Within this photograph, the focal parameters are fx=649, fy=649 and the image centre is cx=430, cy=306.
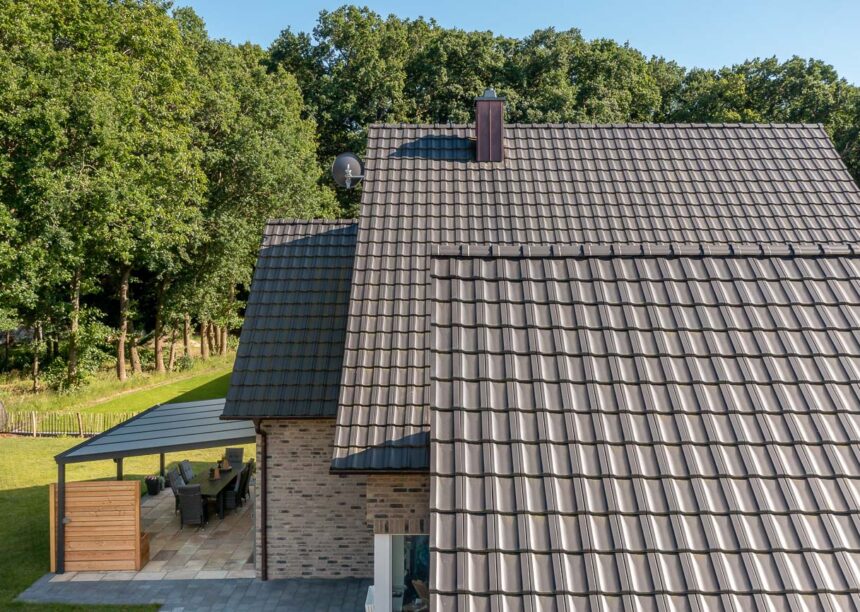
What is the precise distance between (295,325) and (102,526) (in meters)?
4.47

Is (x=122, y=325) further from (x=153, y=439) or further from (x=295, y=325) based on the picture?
(x=295, y=325)

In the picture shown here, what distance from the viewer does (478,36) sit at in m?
42.1

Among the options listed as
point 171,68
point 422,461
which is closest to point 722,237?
point 422,461

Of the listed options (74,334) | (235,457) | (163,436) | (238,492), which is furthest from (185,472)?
(74,334)

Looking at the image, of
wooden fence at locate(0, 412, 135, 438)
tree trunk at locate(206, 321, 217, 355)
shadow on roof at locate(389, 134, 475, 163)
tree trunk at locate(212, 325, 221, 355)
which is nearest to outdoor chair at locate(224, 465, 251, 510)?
shadow on roof at locate(389, 134, 475, 163)

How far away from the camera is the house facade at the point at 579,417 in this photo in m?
4.05

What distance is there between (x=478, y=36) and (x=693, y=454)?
1648 inches

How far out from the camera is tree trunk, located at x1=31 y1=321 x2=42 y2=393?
1003 inches

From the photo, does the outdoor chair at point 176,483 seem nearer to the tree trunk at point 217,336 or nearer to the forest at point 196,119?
the forest at point 196,119

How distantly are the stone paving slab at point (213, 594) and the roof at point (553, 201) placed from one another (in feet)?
11.3

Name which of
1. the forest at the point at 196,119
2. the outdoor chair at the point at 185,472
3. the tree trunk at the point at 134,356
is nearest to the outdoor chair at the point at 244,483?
the outdoor chair at the point at 185,472

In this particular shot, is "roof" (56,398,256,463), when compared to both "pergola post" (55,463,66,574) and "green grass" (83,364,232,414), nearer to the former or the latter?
"pergola post" (55,463,66,574)

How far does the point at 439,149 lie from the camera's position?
12.0 m

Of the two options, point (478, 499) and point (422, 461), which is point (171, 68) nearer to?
point (422, 461)
